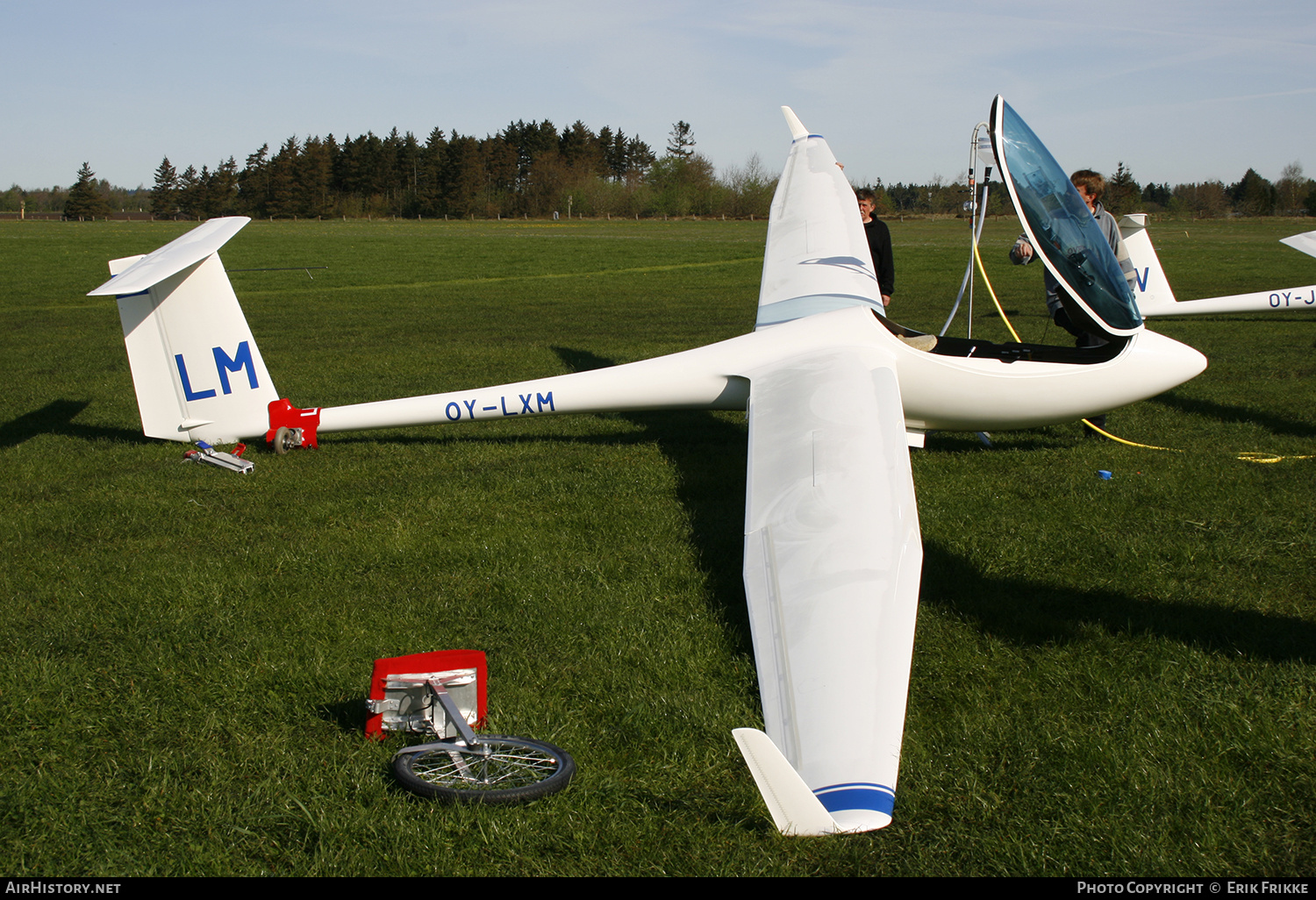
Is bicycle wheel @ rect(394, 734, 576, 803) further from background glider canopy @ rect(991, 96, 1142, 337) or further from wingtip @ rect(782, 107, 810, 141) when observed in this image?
wingtip @ rect(782, 107, 810, 141)

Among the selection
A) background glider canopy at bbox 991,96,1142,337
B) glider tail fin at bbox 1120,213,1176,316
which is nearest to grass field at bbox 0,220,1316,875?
background glider canopy at bbox 991,96,1142,337

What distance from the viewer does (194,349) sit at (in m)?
7.00

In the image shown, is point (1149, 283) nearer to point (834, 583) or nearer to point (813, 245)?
point (813, 245)

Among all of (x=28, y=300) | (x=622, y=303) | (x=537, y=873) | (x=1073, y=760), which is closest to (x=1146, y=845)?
(x=1073, y=760)

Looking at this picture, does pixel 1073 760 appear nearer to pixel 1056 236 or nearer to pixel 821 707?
pixel 821 707

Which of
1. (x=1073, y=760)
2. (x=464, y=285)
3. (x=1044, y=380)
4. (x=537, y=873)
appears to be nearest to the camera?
(x=537, y=873)

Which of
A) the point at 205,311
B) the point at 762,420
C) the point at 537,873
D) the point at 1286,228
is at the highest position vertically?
the point at 1286,228

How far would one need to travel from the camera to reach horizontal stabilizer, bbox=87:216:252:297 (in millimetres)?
6066

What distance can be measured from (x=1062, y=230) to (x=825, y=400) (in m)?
2.00

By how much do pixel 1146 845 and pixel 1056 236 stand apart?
4.09 m

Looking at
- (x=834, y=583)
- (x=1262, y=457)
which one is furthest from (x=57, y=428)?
(x=1262, y=457)

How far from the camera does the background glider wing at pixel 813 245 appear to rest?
7863 millimetres

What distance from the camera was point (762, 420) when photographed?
18.6 feet

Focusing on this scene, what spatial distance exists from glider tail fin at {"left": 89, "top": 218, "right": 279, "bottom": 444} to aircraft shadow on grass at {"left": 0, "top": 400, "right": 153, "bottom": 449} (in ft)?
4.03
